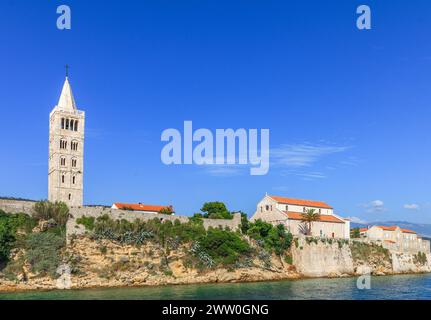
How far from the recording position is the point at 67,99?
5394cm

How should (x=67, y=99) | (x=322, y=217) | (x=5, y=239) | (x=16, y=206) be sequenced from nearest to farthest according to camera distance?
(x=5, y=239)
(x=16, y=206)
(x=67, y=99)
(x=322, y=217)

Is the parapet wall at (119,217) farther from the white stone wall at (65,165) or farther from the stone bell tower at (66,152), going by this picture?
the stone bell tower at (66,152)

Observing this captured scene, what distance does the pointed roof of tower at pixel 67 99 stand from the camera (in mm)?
53094

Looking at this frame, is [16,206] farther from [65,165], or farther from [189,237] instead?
[189,237]

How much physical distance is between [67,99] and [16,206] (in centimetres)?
1779

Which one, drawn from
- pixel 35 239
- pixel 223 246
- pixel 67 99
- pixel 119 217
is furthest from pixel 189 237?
pixel 67 99

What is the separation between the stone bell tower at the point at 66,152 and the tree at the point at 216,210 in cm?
1414

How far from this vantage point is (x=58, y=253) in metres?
38.2

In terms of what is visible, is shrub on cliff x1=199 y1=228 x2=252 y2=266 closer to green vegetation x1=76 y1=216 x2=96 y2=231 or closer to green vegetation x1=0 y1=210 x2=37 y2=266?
green vegetation x1=76 y1=216 x2=96 y2=231

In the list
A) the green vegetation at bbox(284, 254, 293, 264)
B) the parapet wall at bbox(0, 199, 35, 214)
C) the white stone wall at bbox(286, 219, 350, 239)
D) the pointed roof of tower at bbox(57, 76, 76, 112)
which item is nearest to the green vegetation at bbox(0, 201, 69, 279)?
the parapet wall at bbox(0, 199, 35, 214)
